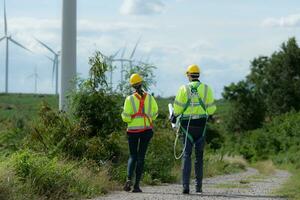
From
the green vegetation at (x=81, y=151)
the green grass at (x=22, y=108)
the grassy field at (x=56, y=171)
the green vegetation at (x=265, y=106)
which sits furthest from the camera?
the green vegetation at (x=265, y=106)

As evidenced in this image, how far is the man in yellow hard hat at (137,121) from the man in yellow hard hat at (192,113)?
27.6 inches

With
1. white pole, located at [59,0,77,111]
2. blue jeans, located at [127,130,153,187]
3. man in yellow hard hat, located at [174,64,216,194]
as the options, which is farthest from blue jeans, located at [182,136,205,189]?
white pole, located at [59,0,77,111]

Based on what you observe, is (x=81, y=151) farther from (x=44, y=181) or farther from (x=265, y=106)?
(x=265, y=106)

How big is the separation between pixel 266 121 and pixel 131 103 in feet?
238

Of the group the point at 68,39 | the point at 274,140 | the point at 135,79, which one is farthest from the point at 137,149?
the point at 274,140

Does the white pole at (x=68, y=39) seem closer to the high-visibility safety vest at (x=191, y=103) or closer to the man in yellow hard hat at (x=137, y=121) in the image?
the man in yellow hard hat at (x=137, y=121)

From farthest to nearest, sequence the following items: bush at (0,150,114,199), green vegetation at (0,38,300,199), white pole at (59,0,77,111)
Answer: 1. white pole at (59,0,77,111)
2. green vegetation at (0,38,300,199)
3. bush at (0,150,114,199)

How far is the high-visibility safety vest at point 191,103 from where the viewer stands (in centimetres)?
1320

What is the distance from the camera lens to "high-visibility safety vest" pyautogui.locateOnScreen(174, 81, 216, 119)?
1320 centimetres

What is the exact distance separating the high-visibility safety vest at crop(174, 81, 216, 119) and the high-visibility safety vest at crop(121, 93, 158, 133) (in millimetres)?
702

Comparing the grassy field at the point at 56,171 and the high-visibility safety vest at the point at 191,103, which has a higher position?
the high-visibility safety vest at the point at 191,103

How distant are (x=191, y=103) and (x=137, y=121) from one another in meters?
1.20

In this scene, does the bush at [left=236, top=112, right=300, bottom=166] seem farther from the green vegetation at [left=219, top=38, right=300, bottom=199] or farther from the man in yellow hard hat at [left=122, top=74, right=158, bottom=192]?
the man in yellow hard hat at [left=122, top=74, right=158, bottom=192]

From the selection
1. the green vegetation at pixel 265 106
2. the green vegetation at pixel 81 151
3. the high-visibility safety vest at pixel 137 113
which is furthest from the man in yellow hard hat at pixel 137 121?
the green vegetation at pixel 265 106
